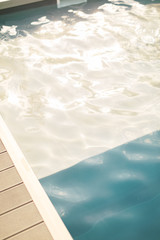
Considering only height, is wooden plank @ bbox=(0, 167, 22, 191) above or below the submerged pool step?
below

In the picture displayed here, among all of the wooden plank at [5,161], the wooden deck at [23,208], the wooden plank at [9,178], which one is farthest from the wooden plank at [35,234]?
the wooden plank at [5,161]

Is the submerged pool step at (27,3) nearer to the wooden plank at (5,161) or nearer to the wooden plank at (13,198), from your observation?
the wooden plank at (5,161)

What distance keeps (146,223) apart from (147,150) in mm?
725

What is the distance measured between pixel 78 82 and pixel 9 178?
1753 millimetres

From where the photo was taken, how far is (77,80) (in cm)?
316

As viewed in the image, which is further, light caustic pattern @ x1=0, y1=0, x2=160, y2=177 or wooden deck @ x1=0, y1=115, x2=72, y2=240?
light caustic pattern @ x1=0, y1=0, x2=160, y2=177

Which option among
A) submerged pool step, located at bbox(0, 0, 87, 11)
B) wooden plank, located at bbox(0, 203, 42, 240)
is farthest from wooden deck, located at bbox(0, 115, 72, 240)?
submerged pool step, located at bbox(0, 0, 87, 11)

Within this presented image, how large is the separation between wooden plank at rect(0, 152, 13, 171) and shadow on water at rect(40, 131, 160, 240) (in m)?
0.43

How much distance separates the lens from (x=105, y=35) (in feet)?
13.0

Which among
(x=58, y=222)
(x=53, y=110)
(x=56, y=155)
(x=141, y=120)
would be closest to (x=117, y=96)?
(x=141, y=120)

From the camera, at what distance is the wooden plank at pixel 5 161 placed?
1.76 m

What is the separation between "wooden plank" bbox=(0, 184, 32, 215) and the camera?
5.03ft

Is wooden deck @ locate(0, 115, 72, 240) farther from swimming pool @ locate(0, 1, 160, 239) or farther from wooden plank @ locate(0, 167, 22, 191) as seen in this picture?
swimming pool @ locate(0, 1, 160, 239)

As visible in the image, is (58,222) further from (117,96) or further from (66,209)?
(117,96)
